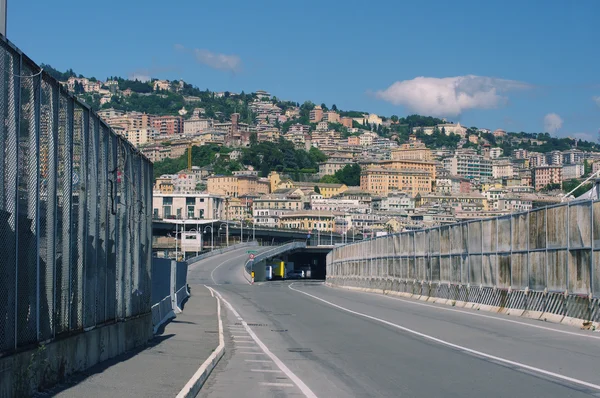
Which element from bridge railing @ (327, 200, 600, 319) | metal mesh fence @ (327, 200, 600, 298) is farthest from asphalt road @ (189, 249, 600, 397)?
metal mesh fence @ (327, 200, 600, 298)

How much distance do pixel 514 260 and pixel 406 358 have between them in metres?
14.5

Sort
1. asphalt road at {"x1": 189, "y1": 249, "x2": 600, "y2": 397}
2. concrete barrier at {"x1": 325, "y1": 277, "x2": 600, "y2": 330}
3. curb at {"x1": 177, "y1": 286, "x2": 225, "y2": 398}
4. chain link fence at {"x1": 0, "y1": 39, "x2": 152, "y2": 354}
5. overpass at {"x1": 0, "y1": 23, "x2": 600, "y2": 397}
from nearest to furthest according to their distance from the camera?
chain link fence at {"x1": 0, "y1": 39, "x2": 152, "y2": 354}
overpass at {"x1": 0, "y1": 23, "x2": 600, "y2": 397}
curb at {"x1": 177, "y1": 286, "x2": 225, "y2": 398}
asphalt road at {"x1": 189, "y1": 249, "x2": 600, "y2": 397}
concrete barrier at {"x1": 325, "y1": 277, "x2": 600, "y2": 330}

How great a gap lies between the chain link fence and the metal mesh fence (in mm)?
12970

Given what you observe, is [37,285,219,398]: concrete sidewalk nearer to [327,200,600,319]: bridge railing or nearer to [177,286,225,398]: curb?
[177,286,225,398]: curb

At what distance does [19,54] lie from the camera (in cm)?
923

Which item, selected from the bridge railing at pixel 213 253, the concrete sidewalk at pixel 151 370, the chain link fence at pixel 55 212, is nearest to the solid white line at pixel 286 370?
the concrete sidewalk at pixel 151 370

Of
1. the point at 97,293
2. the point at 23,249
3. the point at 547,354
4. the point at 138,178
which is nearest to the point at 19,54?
the point at 23,249

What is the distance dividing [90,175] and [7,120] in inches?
164

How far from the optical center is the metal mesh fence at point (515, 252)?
2423 centimetres

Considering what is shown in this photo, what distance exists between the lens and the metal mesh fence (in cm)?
2423

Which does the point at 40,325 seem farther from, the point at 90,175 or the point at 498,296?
the point at 498,296

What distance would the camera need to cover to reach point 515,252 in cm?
2998

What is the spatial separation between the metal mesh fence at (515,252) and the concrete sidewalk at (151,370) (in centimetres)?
995

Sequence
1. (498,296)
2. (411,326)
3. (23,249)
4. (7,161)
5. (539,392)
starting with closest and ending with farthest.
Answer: (7,161)
(23,249)
(539,392)
(411,326)
(498,296)
